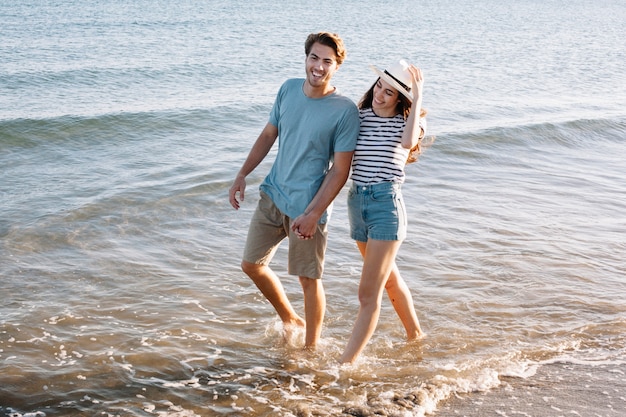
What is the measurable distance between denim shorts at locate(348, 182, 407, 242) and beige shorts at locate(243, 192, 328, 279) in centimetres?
30

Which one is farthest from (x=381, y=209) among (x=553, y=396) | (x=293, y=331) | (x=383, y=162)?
(x=553, y=396)

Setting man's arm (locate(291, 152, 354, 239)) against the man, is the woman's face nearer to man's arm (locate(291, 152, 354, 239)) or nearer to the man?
the man

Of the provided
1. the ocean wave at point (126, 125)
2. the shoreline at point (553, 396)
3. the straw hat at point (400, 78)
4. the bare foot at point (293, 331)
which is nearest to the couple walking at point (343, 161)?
the straw hat at point (400, 78)

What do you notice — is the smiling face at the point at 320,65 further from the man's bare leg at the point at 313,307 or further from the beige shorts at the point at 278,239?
the man's bare leg at the point at 313,307

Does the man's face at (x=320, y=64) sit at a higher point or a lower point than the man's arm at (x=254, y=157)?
higher

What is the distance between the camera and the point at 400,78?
466cm

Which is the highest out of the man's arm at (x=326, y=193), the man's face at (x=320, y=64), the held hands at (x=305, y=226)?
the man's face at (x=320, y=64)

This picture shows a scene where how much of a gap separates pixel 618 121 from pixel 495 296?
1060 centimetres

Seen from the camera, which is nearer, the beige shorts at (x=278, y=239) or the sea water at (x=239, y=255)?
the beige shorts at (x=278, y=239)

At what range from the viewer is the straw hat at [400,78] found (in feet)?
15.2

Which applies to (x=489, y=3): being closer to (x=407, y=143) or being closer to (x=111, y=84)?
(x=111, y=84)

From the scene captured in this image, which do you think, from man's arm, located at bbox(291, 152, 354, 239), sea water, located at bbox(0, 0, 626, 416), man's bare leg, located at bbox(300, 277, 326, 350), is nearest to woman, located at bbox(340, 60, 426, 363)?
man's arm, located at bbox(291, 152, 354, 239)

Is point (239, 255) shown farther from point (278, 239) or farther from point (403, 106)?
point (403, 106)

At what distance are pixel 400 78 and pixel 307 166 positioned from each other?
813 mm
